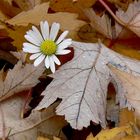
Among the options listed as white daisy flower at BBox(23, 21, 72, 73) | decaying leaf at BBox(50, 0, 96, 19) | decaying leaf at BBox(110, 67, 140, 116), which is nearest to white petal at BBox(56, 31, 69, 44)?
white daisy flower at BBox(23, 21, 72, 73)

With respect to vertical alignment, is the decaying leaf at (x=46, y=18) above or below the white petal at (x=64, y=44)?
above

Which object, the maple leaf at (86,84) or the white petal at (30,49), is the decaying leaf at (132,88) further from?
the white petal at (30,49)

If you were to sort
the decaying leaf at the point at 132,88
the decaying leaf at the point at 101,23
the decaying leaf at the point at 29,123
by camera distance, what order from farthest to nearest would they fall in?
1. the decaying leaf at the point at 101,23
2. the decaying leaf at the point at 29,123
3. the decaying leaf at the point at 132,88

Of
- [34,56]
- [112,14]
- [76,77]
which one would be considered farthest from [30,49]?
[112,14]

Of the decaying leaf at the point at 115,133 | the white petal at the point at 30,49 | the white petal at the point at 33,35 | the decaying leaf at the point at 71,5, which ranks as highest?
the decaying leaf at the point at 71,5

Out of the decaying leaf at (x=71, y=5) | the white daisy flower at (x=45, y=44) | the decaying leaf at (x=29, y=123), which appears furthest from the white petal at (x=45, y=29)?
the decaying leaf at (x=29, y=123)
